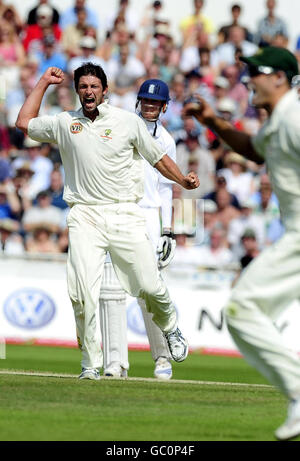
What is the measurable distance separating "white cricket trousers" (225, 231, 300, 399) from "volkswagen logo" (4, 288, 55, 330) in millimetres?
9059

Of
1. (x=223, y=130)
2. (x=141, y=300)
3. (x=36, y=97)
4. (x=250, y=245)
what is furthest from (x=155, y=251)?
(x=250, y=245)

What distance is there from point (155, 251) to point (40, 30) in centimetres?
1132

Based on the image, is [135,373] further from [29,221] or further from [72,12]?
[72,12]

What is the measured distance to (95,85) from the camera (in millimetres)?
9969

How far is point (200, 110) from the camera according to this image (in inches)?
286

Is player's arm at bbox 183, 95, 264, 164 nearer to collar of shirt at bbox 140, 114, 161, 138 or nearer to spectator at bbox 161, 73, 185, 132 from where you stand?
collar of shirt at bbox 140, 114, 161, 138

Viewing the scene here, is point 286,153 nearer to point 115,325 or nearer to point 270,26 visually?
point 115,325

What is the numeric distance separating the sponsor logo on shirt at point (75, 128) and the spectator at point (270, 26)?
12.3 meters

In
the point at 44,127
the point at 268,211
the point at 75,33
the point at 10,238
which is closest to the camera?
the point at 44,127

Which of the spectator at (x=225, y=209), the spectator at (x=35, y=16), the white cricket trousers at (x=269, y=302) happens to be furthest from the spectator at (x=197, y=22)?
the white cricket trousers at (x=269, y=302)

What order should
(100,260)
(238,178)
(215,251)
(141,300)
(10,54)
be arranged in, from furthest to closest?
(10,54), (238,178), (215,251), (141,300), (100,260)

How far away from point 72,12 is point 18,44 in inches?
47.8

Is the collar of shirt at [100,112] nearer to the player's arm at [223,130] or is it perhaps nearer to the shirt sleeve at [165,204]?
the shirt sleeve at [165,204]
